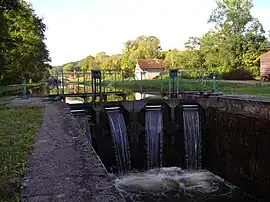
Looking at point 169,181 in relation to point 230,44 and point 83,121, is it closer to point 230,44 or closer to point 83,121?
→ point 83,121

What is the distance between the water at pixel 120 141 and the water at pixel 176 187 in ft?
1.61

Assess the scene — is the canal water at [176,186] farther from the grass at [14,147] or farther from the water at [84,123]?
the grass at [14,147]

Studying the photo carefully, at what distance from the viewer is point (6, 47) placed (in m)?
19.5

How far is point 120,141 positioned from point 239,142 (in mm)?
4269

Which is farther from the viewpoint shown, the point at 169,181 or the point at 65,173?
the point at 169,181

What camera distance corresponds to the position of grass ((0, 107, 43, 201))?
12.5 feet

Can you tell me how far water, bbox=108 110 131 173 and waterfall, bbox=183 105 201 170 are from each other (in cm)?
234

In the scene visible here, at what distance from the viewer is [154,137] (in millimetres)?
13258

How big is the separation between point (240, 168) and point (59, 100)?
795 cm

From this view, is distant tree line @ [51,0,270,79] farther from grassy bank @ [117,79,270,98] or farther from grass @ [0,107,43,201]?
grass @ [0,107,43,201]

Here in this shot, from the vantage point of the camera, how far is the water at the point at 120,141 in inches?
498

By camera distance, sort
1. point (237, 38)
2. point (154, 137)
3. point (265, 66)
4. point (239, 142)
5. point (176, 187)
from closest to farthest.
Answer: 1. point (176, 187)
2. point (239, 142)
3. point (154, 137)
4. point (265, 66)
5. point (237, 38)

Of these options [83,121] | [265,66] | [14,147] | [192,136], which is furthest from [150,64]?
[14,147]

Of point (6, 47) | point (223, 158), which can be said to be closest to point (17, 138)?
point (223, 158)
